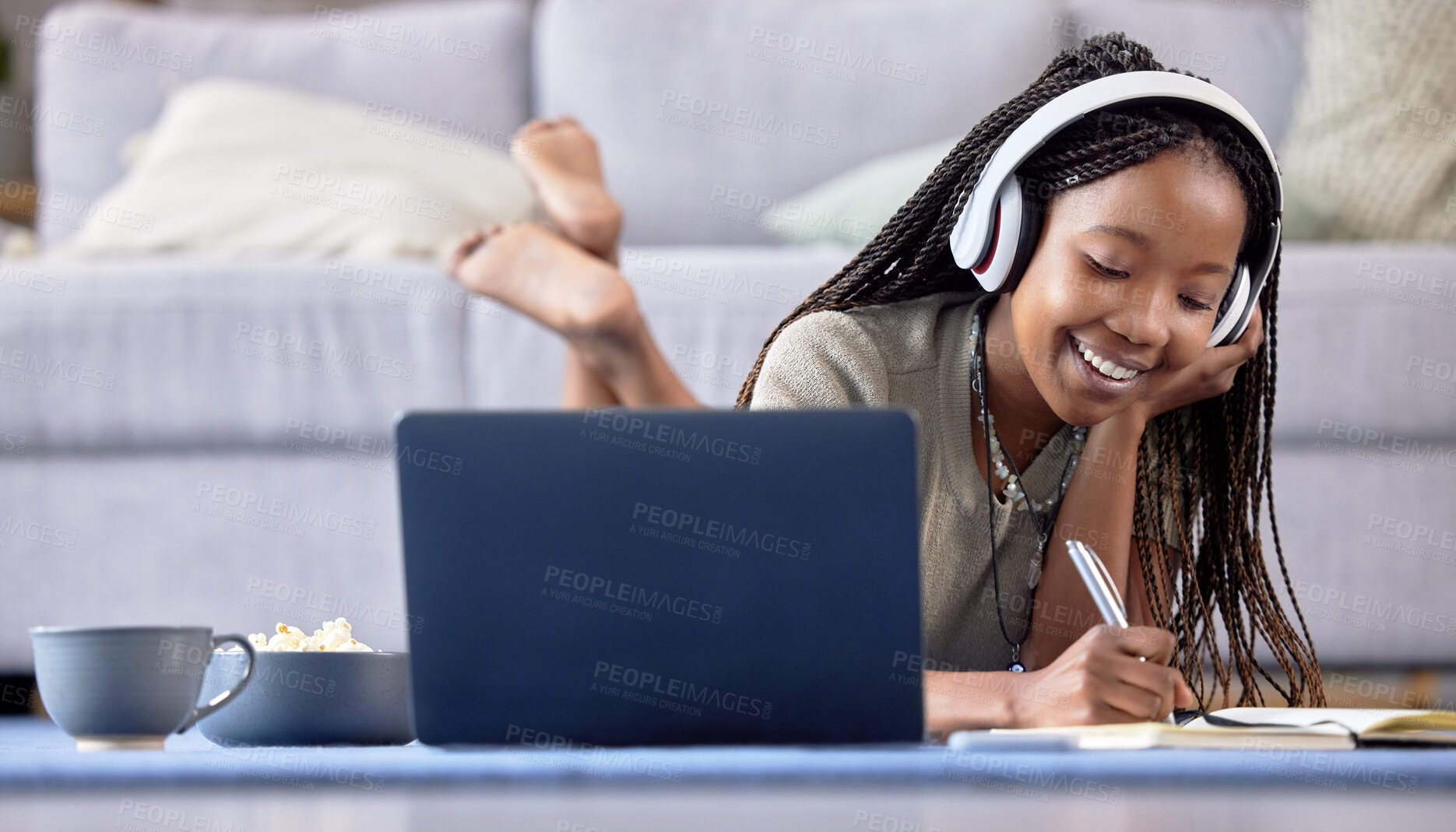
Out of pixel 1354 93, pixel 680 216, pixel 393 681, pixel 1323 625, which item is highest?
pixel 1354 93

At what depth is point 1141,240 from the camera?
0.96 meters

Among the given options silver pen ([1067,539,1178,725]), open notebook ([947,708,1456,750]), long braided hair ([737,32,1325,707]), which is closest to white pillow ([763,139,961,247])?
long braided hair ([737,32,1325,707])

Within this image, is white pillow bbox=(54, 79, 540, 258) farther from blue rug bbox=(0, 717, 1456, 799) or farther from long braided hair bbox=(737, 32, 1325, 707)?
blue rug bbox=(0, 717, 1456, 799)

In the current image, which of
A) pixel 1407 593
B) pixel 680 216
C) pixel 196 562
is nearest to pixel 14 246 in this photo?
pixel 196 562

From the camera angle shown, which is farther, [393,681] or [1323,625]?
[1323,625]

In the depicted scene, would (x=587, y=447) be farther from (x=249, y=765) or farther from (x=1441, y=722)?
(x=1441, y=722)

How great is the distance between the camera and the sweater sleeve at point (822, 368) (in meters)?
1.02

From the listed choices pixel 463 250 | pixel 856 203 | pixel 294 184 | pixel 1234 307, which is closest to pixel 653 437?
pixel 1234 307

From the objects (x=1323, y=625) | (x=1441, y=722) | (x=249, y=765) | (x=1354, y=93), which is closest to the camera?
(x=249, y=765)

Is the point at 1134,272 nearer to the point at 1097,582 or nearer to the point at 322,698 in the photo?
the point at 1097,582

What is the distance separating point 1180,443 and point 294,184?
136cm

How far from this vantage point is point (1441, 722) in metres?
0.69

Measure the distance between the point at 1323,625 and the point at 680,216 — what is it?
1136mm

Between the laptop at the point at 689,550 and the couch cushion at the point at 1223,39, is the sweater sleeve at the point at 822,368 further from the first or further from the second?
the couch cushion at the point at 1223,39
